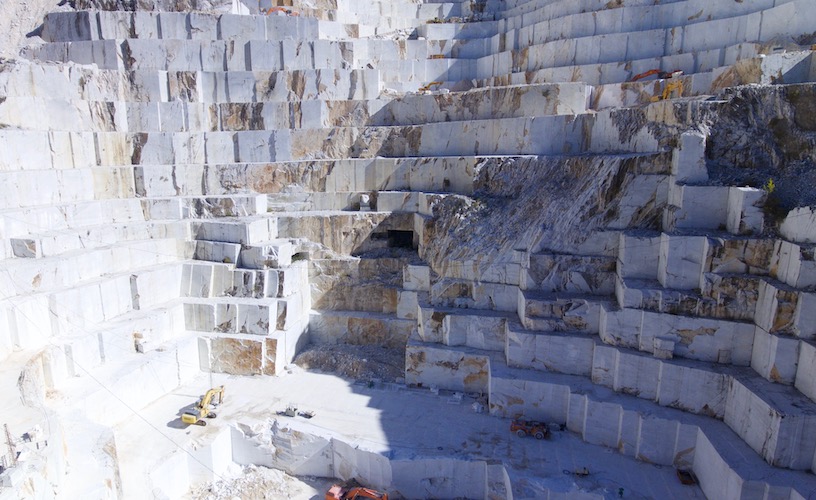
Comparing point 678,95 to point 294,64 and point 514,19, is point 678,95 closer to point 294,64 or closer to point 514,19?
point 514,19

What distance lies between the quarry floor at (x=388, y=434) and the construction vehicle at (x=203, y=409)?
130 mm

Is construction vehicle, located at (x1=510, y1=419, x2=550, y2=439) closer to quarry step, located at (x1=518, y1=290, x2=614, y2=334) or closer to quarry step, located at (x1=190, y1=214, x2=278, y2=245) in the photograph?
quarry step, located at (x1=518, y1=290, x2=614, y2=334)

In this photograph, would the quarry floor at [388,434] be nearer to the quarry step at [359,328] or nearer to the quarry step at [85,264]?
the quarry step at [359,328]

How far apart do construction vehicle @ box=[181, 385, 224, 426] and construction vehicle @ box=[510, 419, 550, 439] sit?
638 cm

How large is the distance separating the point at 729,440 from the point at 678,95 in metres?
9.02

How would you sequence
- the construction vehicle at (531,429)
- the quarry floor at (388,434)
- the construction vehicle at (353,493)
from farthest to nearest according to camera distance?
the construction vehicle at (531,429) < the construction vehicle at (353,493) < the quarry floor at (388,434)

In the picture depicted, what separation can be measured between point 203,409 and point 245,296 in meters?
3.40

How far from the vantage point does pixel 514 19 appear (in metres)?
19.5

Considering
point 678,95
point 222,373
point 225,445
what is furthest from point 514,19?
point 225,445

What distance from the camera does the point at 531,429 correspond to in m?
10.3

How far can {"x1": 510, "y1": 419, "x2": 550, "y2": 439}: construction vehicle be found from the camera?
33.7 feet

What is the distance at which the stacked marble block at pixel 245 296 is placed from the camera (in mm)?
12680

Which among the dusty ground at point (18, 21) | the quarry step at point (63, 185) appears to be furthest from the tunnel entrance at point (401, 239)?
the dusty ground at point (18, 21)

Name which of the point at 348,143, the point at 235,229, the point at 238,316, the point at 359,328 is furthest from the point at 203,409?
the point at 348,143
